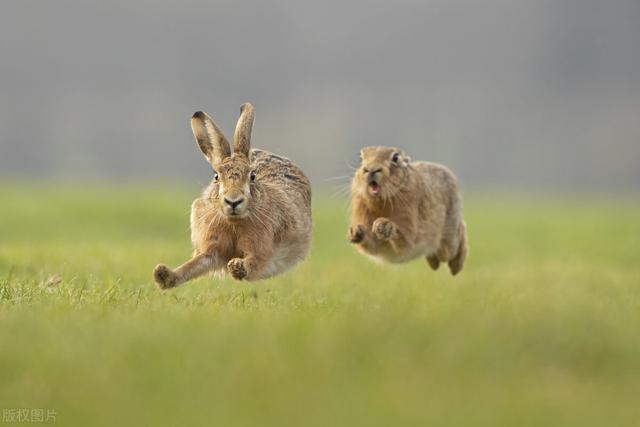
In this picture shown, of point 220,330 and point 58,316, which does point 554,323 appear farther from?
point 58,316

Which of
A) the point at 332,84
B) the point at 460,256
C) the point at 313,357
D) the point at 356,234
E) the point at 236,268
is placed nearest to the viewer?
the point at 313,357

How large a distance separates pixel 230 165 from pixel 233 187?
0.19m

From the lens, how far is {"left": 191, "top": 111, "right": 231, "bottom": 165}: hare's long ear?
780 centimetres

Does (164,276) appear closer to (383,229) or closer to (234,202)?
(234,202)

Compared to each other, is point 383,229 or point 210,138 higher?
point 210,138

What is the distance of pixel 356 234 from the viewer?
8.16m

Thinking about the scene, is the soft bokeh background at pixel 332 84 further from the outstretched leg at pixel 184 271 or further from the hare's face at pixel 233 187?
the hare's face at pixel 233 187

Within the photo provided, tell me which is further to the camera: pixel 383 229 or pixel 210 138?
pixel 383 229

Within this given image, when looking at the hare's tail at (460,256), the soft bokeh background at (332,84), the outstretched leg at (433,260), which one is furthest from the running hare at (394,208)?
the soft bokeh background at (332,84)

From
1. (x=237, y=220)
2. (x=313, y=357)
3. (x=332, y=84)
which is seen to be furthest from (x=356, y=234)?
(x=332, y=84)

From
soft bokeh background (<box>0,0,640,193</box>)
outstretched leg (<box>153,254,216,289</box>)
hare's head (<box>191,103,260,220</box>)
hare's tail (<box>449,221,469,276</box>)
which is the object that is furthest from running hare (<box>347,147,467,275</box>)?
soft bokeh background (<box>0,0,640,193</box>)

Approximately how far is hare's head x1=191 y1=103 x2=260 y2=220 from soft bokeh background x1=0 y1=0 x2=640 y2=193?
70014 millimetres

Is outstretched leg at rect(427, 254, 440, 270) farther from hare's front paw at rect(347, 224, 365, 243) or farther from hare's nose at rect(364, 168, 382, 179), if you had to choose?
hare's front paw at rect(347, 224, 365, 243)

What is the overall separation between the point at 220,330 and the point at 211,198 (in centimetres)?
224
